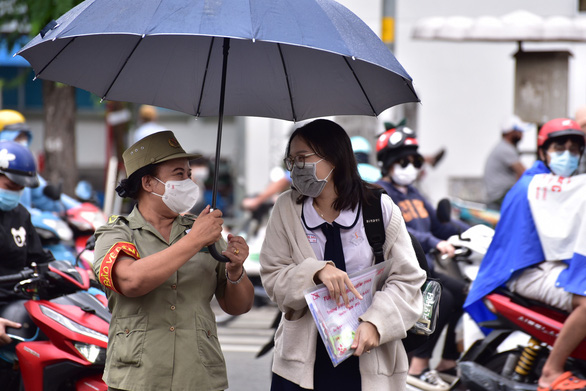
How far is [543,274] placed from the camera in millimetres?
4238

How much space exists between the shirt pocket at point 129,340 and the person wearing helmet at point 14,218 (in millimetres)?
1389

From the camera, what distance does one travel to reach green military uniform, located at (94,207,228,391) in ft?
9.60

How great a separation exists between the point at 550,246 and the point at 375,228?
1538 millimetres

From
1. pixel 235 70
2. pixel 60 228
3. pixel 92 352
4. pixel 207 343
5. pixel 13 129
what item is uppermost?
pixel 235 70

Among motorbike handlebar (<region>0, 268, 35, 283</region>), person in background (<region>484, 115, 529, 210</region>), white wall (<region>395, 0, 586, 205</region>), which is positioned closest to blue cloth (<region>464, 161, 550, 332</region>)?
motorbike handlebar (<region>0, 268, 35, 283</region>)

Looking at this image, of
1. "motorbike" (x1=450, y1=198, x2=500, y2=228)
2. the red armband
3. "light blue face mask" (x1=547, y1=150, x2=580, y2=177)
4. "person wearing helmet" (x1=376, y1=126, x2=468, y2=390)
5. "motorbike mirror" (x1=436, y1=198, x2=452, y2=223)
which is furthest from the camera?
"motorbike" (x1=450, y1=198, x2=500, y2=228)

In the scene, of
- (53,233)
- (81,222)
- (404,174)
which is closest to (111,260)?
(404,174)

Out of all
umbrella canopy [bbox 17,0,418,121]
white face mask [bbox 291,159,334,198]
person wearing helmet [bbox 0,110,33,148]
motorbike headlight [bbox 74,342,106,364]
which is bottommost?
motorbike headlight [bbox 74,342,106,364]

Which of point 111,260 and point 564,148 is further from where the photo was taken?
point 564,148

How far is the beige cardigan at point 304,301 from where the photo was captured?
295 centimetres

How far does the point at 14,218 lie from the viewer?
14.0 feet

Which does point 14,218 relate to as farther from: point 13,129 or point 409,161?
point 13,129

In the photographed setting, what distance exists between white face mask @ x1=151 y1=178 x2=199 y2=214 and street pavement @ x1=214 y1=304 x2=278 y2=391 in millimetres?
2761

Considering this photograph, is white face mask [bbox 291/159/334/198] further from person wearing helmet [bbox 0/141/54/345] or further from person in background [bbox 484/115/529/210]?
person in background [bbox 484/115/529/210]
